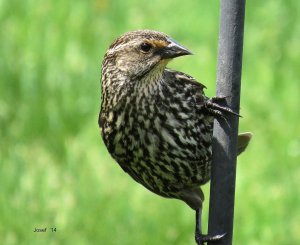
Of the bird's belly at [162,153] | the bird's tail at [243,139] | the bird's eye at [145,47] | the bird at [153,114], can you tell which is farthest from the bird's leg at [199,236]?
the bird's eye at [145,47]

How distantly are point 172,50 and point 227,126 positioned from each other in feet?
1.75

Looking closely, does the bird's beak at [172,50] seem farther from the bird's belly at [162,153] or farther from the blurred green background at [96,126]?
the blurred green background at [96,126]

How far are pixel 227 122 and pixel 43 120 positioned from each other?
2.94m

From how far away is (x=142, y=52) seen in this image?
4.58 metres

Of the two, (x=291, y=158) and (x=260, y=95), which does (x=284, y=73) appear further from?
(x=291, y=158)

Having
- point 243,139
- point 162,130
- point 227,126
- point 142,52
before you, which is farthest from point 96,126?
point 227,126

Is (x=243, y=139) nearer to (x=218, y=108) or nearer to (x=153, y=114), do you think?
(x=153, y=114)

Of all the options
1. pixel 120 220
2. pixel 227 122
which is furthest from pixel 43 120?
pixel 227 122

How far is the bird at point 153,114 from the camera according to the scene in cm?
460

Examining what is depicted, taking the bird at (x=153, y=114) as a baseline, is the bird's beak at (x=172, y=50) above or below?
above

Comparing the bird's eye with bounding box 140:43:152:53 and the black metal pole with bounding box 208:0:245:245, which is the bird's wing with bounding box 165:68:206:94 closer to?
the bird's eye with bounding box 140:43:152:53

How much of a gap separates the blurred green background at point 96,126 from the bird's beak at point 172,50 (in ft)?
5.78

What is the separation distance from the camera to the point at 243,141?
533 cm

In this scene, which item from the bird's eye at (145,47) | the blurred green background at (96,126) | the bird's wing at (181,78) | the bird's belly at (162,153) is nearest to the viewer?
A: the bird's eye at (145,47)
